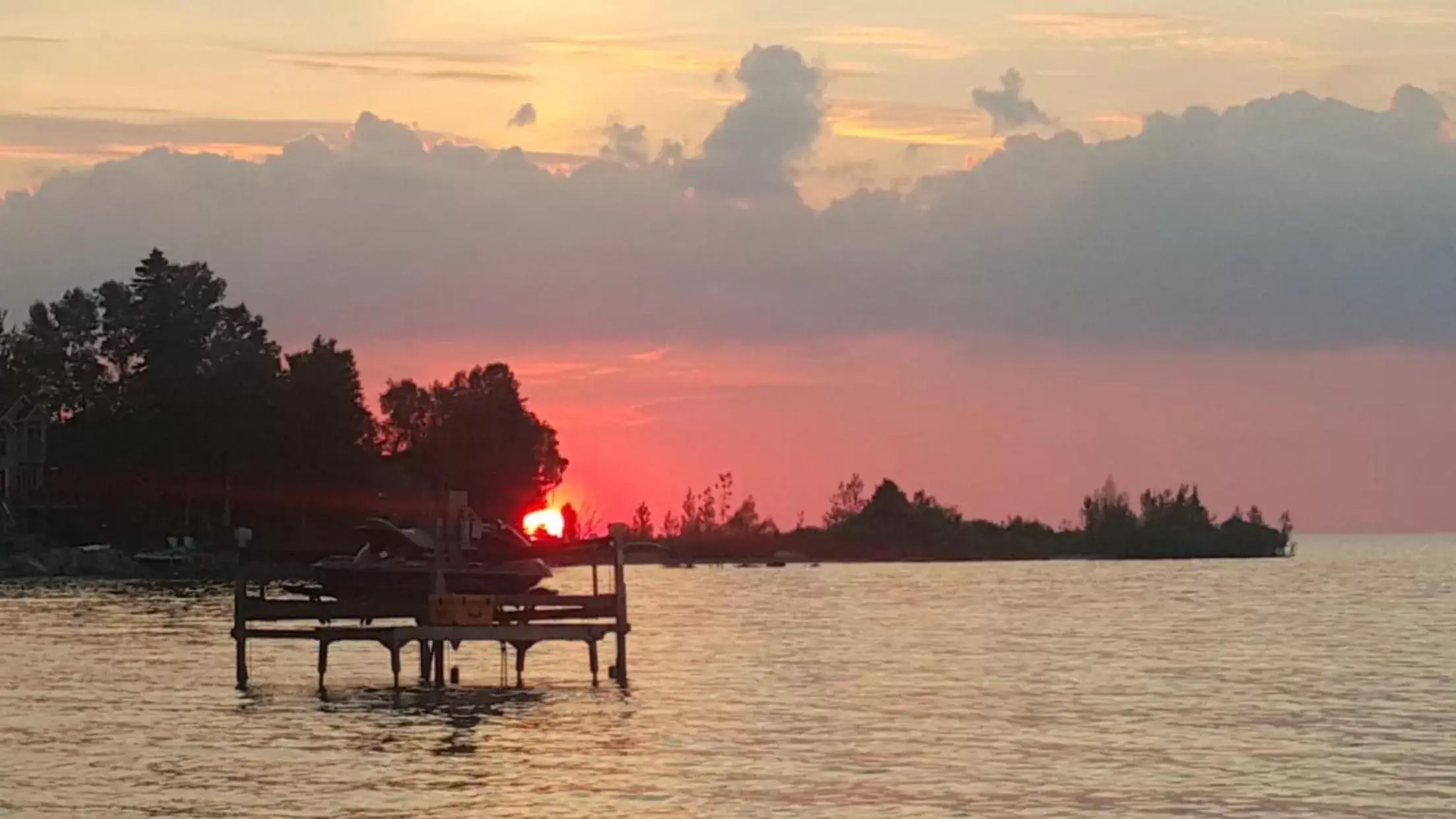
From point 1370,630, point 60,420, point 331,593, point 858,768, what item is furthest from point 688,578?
point 858,768

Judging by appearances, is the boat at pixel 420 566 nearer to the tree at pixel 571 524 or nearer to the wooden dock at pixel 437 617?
the wooden dock at pixel 437 617

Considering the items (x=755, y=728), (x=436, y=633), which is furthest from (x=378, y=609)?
(x=755, y=728)

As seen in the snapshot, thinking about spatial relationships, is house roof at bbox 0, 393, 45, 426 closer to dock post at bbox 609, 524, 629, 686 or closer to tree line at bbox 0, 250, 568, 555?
tree line at bbox 0, 250, 568, 555

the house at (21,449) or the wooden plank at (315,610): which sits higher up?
the house at (21,449)

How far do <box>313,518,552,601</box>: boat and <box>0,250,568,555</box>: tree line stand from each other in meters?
73.9

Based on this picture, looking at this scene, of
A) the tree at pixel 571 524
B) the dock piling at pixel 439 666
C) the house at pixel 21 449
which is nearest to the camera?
the dock piling at pixel 439 666

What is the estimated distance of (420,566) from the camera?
50.7 meters

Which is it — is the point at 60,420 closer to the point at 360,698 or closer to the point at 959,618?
the point at 959,618

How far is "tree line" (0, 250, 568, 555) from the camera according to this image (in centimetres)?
13462

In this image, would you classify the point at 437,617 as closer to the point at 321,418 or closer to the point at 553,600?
the point at 553,600

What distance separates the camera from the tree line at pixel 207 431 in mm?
134625

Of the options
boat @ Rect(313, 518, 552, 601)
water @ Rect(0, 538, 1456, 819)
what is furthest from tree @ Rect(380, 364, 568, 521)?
boat @ Rect(313, 518, 552, 601)

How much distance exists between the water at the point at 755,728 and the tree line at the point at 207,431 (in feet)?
172

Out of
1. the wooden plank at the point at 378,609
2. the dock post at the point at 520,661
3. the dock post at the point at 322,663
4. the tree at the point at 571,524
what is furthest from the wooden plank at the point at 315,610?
the tree at the point at 571,524
